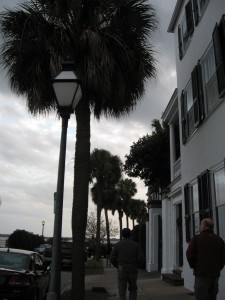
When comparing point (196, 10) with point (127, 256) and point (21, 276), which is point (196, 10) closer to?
point (127, 256)

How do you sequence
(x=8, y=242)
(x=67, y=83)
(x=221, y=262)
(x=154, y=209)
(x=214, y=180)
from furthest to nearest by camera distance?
(x=8, y=242) < (x=154, y=209) < (x=214, y=180) < (x=67, y=83) < (x=221, y=262)

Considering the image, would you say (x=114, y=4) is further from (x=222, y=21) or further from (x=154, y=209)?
(x=154, y=209)

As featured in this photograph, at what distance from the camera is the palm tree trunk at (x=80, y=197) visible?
942cm

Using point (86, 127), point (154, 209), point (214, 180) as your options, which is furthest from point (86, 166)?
point (154, 209)

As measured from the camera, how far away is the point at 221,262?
20.8 ft

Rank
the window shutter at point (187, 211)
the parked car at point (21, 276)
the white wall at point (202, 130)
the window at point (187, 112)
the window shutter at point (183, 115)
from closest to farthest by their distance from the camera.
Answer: the parked car at point (21, 276)
the white wall at point (202, 130)
the window shutter at point (187, 211)
the window at point (187, 112)
the window shutter at point (183, 115)

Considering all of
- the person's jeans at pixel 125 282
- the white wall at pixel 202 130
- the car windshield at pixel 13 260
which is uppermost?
the white wall at pixel 202 130

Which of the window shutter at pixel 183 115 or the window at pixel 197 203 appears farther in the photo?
the window shutter at pixel 183 115

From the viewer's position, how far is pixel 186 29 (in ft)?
44.9

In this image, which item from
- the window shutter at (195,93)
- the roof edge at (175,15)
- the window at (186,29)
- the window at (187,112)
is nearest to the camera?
the window shutter at (195,93)

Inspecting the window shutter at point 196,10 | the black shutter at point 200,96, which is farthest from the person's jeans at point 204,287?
the window shutter at point 196,10

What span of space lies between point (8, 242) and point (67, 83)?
2826cm

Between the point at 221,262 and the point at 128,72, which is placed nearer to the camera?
the point at 221,262

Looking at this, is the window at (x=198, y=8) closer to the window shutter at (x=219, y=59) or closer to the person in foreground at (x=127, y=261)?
the window shutter at (x=219, y=59)
